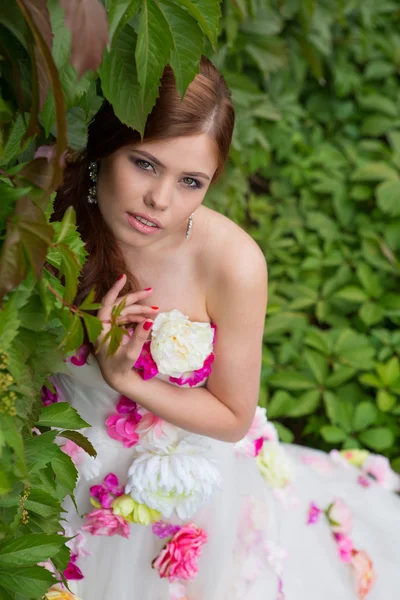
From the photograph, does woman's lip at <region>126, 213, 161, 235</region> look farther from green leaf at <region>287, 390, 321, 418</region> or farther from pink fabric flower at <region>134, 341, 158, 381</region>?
green leaf at <region>287, 390, 321, 418</region>

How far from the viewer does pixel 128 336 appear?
144cm

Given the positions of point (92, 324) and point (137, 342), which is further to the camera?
point (137, 342)

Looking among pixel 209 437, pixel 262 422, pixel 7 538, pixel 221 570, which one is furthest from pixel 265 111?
pixel 7 538

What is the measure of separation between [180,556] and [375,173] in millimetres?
2548

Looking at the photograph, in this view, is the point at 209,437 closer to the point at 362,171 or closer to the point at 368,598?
the point at 368,598

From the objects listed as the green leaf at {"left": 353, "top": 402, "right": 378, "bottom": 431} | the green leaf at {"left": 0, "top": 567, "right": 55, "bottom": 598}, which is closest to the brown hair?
the green leaf at {"left": 0, "top": 567, "right": 55, "bottom": 598}

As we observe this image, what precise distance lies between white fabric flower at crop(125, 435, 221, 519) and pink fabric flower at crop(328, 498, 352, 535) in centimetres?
81

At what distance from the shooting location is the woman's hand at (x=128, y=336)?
135 centimetres

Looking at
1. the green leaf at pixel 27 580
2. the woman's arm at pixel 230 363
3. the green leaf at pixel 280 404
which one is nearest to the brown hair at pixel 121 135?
the woman's arm at pixel 230 363

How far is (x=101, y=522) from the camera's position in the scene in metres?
→ 1.65

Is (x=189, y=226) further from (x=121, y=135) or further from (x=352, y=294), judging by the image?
(x=352, y=294)

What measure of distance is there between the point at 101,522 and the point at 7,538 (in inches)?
28.2

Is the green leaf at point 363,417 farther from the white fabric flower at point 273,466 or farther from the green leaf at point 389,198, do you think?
the green leaf at point 389,198

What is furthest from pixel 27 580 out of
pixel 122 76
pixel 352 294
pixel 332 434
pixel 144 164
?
pixel 352 294
